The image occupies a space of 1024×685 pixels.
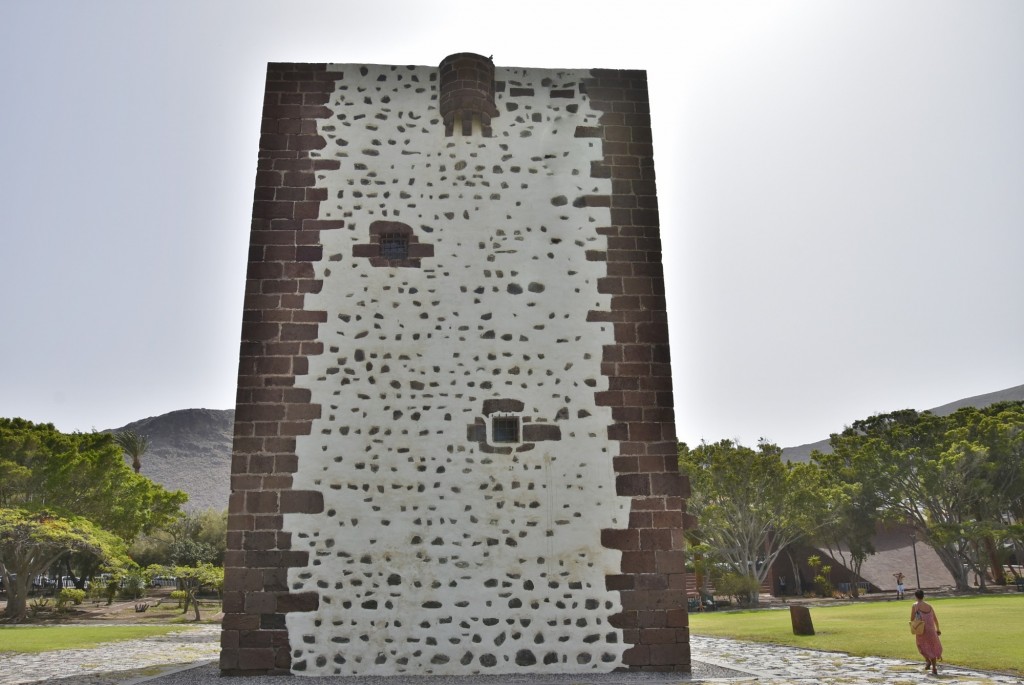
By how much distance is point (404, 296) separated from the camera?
8258 millimetres

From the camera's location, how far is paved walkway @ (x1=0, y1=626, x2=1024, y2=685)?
6699mm

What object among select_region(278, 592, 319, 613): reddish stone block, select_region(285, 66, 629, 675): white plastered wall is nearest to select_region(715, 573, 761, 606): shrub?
select_region(285, 66, 629, 675): white plastered wall

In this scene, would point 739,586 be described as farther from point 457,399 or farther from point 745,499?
point 457,399

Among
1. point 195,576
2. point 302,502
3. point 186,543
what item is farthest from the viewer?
point 186,543

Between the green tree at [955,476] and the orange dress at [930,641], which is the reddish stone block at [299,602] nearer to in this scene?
the orange dress at [930,641]

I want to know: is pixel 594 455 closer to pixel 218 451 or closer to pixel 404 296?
pixel 404 296

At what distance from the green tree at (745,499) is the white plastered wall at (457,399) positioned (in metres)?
25.1

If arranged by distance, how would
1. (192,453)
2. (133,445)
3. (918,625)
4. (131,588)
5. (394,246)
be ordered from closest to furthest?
(918,625) < (394,246) < (131,588) < (133,445) < (192,453)

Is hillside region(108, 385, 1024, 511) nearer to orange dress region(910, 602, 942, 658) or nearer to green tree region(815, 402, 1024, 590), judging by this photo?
green tree region(815, 402, 1024, 590)

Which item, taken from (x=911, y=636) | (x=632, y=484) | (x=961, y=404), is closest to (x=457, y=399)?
(x=632, y=484)

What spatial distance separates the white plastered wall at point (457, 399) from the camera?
7266 mm

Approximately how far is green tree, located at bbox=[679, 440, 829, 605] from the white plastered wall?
25.1m

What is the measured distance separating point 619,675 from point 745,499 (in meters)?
26.5

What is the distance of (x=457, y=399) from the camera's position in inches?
312
